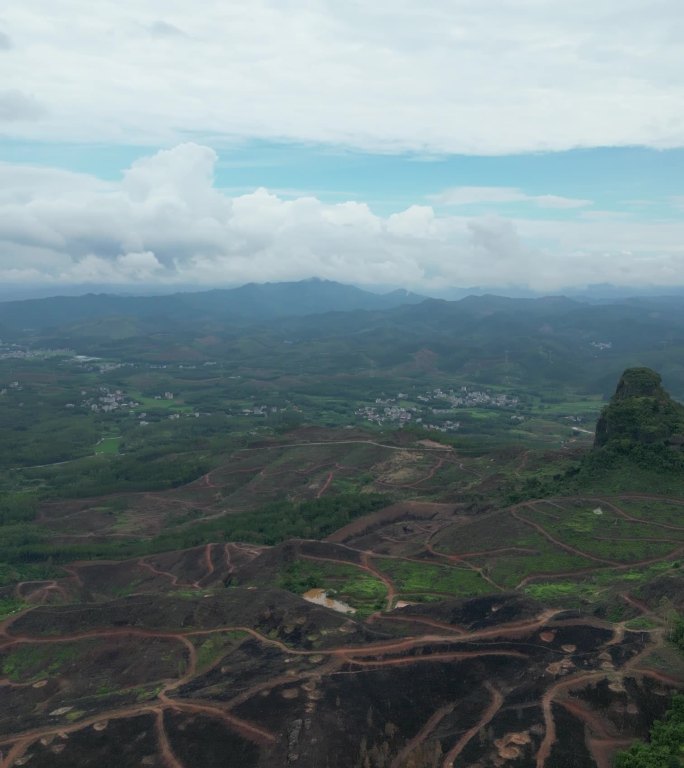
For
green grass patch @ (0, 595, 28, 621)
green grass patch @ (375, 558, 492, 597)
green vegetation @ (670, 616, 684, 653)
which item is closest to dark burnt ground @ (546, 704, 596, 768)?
green vegetation @ (670, 616, 684, 653)

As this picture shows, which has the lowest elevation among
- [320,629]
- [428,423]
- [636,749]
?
[428,423]

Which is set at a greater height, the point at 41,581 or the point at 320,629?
the point at 320,629

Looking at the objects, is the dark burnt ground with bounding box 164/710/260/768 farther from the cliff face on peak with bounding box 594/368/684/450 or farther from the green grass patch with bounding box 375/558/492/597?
the cliff face on peak with bounding box 594/368/684/450

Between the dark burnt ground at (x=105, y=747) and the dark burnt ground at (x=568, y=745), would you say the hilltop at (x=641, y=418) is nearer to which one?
the dark burnt ground at (x=568, y=745)

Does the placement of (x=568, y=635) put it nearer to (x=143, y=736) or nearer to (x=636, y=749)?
(x=636, y=749)

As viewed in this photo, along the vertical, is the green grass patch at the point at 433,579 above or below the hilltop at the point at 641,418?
below

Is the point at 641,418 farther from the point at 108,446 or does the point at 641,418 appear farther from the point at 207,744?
the point at 108,446

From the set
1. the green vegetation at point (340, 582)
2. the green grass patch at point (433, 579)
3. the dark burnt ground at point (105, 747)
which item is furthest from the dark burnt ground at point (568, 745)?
the green grass patch at point (433, 579)

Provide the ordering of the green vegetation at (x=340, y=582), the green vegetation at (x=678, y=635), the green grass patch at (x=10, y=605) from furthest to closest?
1. the green grass patch at (x=10, y=605)
2. the green vegetation at (x=340, y=582)
3. the green vegetation at (x=678, y=635)

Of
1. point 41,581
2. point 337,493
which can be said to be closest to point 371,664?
point 41,581
